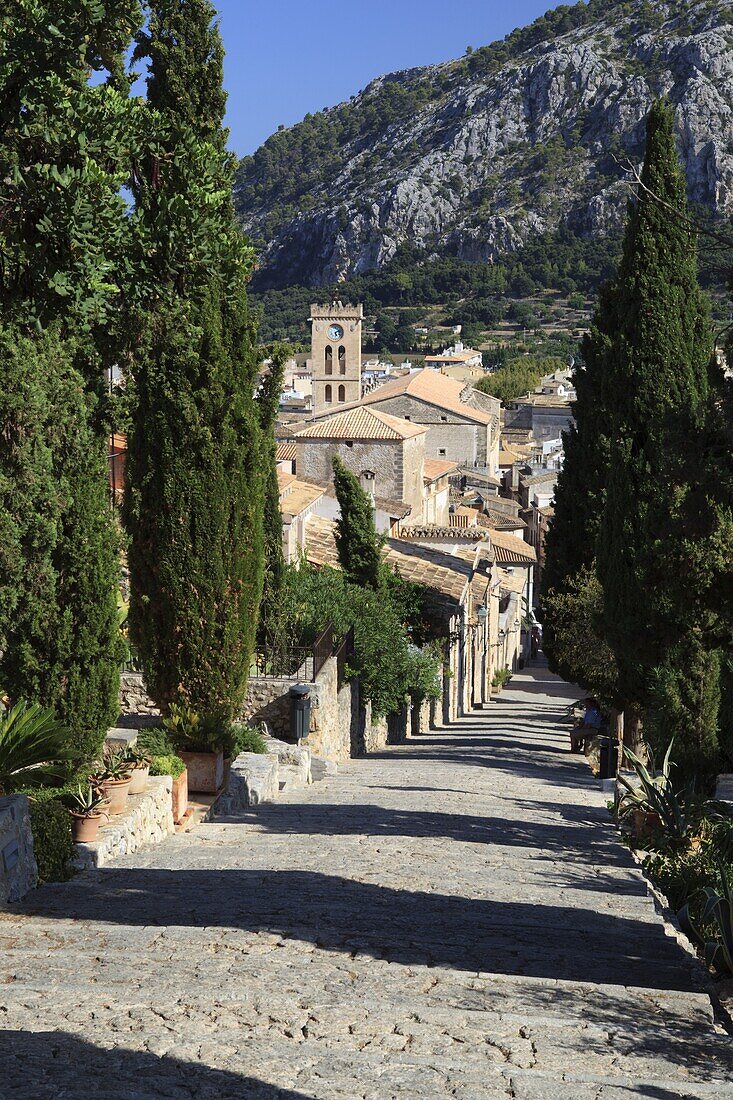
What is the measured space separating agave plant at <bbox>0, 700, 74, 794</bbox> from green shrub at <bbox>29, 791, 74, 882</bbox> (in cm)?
37

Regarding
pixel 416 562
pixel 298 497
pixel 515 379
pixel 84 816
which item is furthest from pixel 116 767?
pixel 515 379

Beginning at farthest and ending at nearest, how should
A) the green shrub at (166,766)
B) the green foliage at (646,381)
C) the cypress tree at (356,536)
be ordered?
the cypress tree at (356,536), the green foliage at (646,381), the green shrub at (166,766)

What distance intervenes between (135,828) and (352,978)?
14.6 ft

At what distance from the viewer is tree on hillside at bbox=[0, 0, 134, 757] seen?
7.69m

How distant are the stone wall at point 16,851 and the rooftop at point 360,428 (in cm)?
4496

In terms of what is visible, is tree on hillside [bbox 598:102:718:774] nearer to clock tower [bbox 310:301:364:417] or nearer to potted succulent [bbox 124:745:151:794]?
potted succulent [bbox 124:745:151:794]

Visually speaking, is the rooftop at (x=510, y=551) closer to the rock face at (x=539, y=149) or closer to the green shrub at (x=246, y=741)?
the green shrub at (x=246, y=741)

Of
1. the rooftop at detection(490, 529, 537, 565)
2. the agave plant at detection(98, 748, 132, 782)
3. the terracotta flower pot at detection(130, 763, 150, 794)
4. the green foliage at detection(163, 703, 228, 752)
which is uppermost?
the agave plant at detection(98, 748, 132, 782)

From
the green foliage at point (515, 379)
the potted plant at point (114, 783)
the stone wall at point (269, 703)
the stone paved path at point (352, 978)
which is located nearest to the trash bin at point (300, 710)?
the stone wall at point (269, 703)

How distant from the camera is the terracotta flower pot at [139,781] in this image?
32.7ft

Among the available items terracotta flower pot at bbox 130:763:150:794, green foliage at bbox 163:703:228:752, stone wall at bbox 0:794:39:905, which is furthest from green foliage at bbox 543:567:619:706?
stone wall at bbox 0:794:39:905

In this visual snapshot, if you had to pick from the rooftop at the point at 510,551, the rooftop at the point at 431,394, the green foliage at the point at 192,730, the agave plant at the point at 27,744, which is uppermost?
the rooftop at the point at 431,394

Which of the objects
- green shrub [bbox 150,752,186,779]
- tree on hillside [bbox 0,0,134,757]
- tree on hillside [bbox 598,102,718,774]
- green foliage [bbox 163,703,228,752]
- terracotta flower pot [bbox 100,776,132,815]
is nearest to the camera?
tree on hillside [bbox 0,0,134,757]

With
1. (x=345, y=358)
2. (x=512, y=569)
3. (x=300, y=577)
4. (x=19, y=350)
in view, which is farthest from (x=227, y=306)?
(x=345, y=358)
